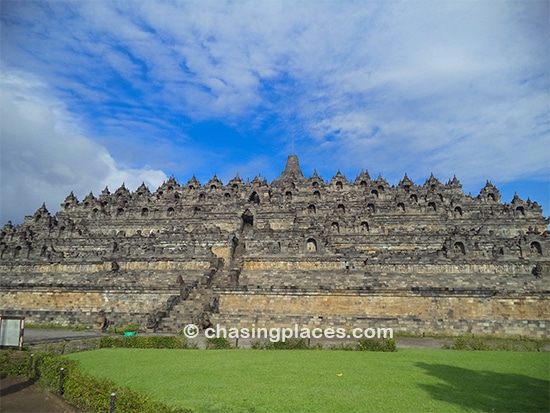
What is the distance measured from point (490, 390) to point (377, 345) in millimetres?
6442

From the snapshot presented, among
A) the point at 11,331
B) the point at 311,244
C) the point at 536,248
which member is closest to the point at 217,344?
the point at 11,331

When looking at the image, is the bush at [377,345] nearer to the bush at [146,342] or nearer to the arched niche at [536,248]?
the bush at [146,342]

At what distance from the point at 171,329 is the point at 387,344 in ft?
41.8

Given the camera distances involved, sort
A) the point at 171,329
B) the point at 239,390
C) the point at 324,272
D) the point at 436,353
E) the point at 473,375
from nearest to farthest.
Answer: the point at 239,390 → the point at 473,375 → the point at 436,353 → the point at 171,329 → the point at 324,272

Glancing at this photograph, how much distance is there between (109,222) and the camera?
47.6 metres

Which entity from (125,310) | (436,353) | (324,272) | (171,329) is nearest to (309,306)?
(324,272)

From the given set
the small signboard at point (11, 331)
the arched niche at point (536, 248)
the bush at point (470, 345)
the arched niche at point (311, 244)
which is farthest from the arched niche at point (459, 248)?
the small signboard at point (11, 331)

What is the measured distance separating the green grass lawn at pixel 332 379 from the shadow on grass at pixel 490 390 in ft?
0.07

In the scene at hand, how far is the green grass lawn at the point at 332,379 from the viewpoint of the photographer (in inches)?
327

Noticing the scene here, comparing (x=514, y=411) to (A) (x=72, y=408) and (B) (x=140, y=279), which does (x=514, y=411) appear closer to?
(A) (x=72, y=408)

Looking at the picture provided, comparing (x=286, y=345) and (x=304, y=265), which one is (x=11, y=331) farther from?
(x=304, y=265)

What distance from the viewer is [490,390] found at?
939 cm

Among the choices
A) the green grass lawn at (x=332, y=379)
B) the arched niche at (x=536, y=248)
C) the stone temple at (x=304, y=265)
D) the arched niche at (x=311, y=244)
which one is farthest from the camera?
the arched niche at (x=311, y=244)

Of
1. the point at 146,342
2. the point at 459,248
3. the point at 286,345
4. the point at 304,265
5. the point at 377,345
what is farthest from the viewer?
the point at 304,265
